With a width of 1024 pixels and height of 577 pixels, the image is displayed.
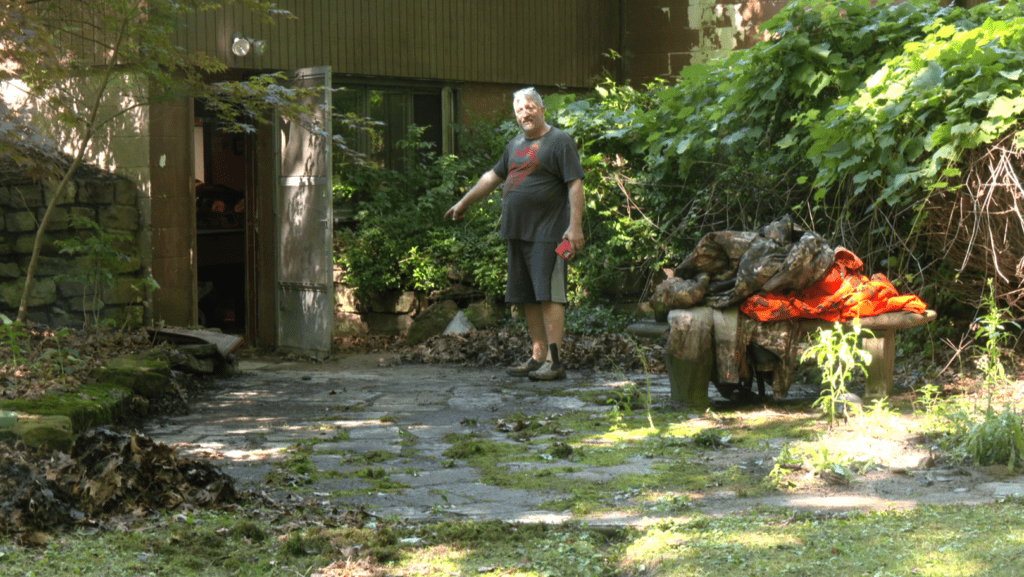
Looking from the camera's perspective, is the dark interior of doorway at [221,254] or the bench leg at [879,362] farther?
the dark interior of doorway at [221,254]

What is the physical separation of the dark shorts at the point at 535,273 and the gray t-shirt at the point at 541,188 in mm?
90

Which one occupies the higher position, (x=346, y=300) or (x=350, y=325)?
(x=346, y=300)

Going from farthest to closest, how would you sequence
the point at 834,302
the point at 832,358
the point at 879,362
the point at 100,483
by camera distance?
the point at 879,362, the point at 834,302, the point at 832,358, the point at 100,483

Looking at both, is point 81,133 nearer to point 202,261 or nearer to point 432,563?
point 202,261

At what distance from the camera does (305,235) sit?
9.97 metres

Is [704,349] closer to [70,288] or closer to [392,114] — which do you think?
[70,288]

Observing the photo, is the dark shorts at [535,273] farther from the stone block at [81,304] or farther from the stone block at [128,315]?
the stone block at [81,304]

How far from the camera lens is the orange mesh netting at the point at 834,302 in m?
5.73

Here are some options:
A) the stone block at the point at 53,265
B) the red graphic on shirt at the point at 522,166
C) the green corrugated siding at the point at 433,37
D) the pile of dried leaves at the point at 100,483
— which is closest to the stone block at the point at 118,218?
the stone block at the point at 53,265

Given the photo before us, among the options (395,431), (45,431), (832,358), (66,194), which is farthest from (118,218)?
(832,358)

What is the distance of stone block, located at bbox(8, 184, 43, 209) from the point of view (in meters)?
9.18

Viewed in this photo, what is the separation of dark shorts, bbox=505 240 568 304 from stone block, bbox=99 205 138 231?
4238mm

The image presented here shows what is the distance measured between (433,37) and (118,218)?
432 centimetres

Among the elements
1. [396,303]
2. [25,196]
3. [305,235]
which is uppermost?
[25,196]
